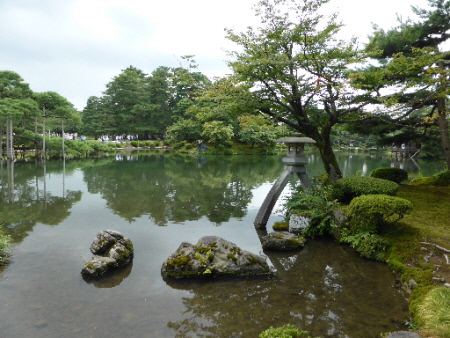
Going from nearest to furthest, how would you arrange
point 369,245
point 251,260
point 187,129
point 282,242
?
point 251,260 < point 369,245 < point 282,242 < point 187,129

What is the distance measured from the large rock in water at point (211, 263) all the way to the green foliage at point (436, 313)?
2384 mm

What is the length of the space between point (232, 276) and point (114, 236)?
259 cm

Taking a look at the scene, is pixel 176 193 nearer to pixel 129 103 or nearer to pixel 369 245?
pixel 369 245

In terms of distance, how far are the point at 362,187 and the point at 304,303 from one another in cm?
426

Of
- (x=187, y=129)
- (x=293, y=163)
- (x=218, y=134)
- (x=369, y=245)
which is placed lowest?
(x=369, y=245)

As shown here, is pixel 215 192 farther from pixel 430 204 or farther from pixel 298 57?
pixel 430 204

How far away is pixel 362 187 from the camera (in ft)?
25.0

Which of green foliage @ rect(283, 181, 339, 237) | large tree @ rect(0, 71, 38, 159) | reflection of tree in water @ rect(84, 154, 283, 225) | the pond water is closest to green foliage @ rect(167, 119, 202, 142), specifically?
large tree @ rect(0, 71, 38, 159)

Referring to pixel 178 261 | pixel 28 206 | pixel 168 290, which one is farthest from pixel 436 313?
pixel 28 206

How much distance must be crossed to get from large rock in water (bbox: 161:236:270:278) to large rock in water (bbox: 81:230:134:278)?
2.99 ft

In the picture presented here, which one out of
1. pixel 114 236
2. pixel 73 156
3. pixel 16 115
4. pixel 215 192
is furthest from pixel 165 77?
pixel 114 236

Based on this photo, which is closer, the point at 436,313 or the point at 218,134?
the point at 436,313

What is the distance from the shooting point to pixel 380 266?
5.64 meters

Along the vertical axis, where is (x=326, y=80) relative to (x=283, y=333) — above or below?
above
